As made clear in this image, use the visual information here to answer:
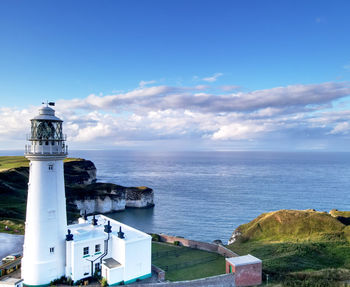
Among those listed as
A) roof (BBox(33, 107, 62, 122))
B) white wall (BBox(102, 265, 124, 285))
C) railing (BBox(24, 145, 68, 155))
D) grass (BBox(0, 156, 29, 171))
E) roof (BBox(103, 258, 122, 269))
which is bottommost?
white wall (BBox(102, 265, 124, 285))

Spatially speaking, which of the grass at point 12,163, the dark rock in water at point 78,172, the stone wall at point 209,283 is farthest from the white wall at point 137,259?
the dark rock in water at point 78,172

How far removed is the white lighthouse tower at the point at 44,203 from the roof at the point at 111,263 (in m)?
3.48

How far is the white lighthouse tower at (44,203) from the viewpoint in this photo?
1948 cm

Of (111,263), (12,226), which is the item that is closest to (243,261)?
(111,263)

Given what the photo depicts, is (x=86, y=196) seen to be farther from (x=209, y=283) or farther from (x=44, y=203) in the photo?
(x=209, y=283)

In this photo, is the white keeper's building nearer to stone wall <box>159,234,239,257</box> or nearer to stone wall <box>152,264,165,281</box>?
stone wall <box>152,264,165,281</box>

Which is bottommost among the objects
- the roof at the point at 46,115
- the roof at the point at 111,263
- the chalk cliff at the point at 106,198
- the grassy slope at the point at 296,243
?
the chalk cliff at the point at 106,198

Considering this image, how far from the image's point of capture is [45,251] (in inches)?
789

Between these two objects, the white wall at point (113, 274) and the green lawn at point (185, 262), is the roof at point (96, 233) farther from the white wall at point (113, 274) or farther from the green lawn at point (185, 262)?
the green lawn at point (185, 262)

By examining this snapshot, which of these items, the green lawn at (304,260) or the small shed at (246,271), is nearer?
the small shed at (246,271)

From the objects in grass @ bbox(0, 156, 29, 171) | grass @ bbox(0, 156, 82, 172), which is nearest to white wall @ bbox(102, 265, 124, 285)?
grass @ bbox(0, 156, 82, 172)

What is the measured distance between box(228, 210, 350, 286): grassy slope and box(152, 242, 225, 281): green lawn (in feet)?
15.1

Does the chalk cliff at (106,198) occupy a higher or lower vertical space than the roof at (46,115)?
lower

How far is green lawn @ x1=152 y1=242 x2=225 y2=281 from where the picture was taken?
23.0m
